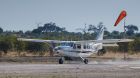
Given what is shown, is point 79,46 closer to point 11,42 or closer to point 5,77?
point 11,42

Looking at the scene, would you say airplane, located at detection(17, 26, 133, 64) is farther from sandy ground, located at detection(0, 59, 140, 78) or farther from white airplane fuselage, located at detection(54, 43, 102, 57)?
sandy ground, located at detection(0, 59, 140, 78)

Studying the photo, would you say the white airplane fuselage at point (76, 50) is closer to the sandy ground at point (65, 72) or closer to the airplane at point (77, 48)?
the airplane at point (77, 48)

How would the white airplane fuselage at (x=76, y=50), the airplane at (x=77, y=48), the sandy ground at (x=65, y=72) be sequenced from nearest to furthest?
the sandy ground at (x=65, y=72) < the white airplane fuselage at (x=76, y=50) < the airplane at (x=77, y=48)

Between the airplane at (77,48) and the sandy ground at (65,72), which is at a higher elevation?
the airplane at (77,48)

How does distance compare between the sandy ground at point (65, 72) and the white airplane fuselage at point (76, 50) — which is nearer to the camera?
the sandy ground at point (65, 72)

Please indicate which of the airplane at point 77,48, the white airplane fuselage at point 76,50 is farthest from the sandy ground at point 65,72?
the airplane at point 77,48

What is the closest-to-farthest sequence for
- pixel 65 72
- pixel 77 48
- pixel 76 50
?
1. pixel 65 72
2. pixel 76 50
3. pixel 77 48

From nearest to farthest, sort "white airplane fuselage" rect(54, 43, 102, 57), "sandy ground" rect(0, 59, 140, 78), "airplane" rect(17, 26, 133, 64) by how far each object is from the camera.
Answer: "sandy ground" rect(0, 59, 140, 78) → "white airplane fuselage" rect(54, 43, 102, 57) → "airplane" rect(17, 26, 133, 64)

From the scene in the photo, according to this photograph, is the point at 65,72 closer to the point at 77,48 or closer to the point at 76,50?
the point at 76,50

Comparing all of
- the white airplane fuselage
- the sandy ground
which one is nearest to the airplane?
the white airplane fuselage

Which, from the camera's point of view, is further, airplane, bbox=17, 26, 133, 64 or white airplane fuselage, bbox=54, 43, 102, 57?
airplane, bbox=17, 26, 133, 64

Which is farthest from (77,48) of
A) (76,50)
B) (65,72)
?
(65,72)

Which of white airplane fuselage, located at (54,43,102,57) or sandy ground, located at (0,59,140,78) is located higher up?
white airplane fuselage, located at (54,43,102,57)

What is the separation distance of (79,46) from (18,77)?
24.5 m
